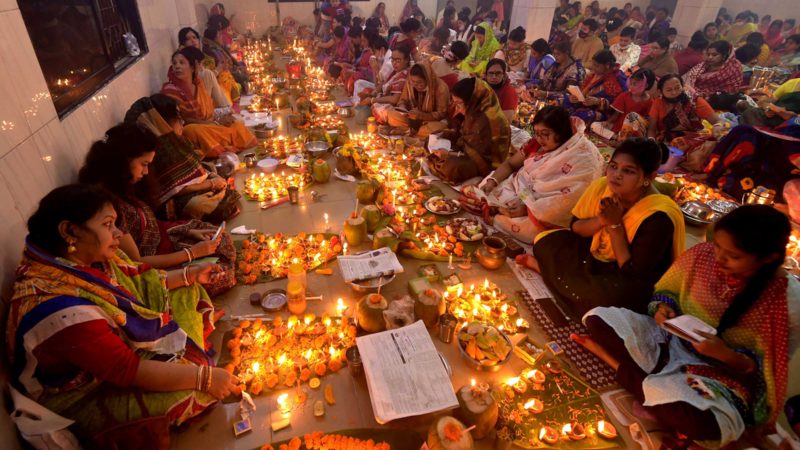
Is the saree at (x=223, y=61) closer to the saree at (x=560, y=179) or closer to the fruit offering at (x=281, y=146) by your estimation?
the fruit offering at (x=281, y=146)

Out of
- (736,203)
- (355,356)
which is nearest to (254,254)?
(355,356)

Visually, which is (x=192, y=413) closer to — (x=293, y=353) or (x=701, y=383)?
(x=293, y=353)

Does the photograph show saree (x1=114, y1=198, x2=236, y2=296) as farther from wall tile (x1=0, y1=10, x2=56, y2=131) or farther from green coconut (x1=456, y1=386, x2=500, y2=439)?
green coconut (x1=456, y1=386, x2=500, y2=439)

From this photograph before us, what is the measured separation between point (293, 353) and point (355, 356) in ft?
1.56

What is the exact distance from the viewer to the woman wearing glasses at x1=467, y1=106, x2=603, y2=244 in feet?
11.8

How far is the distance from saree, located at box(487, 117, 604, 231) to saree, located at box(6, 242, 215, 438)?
3.07 metres

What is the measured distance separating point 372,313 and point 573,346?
1.45 meters

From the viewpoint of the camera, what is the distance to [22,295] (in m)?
1.72

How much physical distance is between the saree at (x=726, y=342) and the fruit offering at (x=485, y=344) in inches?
26.6

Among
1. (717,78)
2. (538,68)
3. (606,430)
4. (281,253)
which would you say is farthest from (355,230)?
(717,78)

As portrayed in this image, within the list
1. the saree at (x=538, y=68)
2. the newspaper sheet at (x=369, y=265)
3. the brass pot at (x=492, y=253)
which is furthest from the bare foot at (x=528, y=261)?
the saree at (x=538, y=68)

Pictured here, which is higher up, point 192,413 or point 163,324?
point 163,324

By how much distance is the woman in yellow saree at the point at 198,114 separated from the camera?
16.6 feet

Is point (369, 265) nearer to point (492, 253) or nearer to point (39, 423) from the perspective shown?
point (492, 253)
